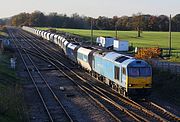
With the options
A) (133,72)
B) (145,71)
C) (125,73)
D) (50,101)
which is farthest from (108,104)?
(50,101)

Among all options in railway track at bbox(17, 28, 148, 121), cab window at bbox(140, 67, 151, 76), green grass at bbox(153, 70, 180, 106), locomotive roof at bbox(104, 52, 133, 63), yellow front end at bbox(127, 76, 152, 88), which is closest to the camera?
railway track at bbox(17, 28, 148, 121)

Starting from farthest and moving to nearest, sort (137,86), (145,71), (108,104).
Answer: (145,71)
(137,86)
(108,104)

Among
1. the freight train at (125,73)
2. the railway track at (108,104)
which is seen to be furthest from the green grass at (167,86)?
the railway track at (108,104)

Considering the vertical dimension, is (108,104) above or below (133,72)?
below

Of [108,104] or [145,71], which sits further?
[145,71]

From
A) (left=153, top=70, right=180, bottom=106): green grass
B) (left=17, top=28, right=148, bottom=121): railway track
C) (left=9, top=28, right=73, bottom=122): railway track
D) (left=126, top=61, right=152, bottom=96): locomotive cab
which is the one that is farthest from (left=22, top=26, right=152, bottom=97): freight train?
(left=9, top=28, right=73, bottom=122): railway track

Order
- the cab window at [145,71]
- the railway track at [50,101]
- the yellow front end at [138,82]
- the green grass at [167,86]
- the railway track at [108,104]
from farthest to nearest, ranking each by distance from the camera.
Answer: the green grass at [167,86] → the cab window at [145,71] → the yellow front end at [138,82] → the railway track at [50,101] → the railway track at [108,104]

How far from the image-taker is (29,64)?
52938 mm

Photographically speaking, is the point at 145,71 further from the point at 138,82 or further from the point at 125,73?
the point at 125,73

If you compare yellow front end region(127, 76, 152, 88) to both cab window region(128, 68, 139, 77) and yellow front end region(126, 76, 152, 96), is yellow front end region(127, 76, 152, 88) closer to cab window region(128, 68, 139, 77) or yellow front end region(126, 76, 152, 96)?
yellow front end region(126, 76, 152, 96)

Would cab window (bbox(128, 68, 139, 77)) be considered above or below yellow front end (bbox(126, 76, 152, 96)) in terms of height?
above

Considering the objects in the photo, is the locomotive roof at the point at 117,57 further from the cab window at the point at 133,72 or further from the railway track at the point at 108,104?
the railway track at the point at 108,104

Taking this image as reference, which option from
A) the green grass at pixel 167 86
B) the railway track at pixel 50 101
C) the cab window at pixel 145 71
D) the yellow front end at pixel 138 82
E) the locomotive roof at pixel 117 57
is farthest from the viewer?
the locomotive roof at pixel 117 57

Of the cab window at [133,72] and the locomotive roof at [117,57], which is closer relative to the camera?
the cab window at [133,72]
